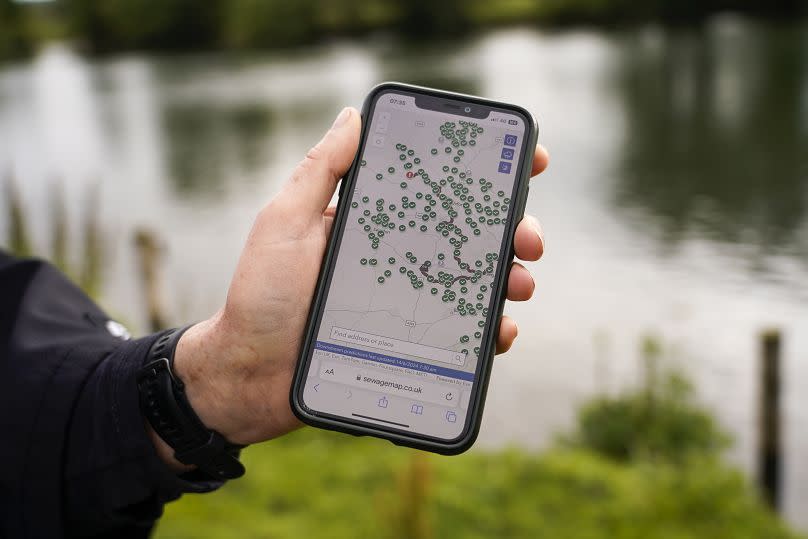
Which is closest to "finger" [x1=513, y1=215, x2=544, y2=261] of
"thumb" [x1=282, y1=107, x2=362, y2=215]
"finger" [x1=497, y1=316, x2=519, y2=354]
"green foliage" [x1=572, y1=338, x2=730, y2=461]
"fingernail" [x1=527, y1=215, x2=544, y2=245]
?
"fingernail" [x1=527, y1=215, x2=544, y2=245]

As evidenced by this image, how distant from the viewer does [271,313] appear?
4.94 feet

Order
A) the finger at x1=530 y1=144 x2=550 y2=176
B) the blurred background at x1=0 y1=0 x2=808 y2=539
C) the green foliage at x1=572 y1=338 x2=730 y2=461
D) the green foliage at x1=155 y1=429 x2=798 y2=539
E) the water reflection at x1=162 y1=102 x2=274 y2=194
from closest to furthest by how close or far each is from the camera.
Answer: the finger at x1=530 y1=144 x2=550 y2=176 < the green foliage at x1=155 y1=429 x2=798 y2=539 < the blurred background at x1=0 y1=0 x2=808 y2=539 < the green foliage at x1=572 y1=338 x2=730 y2=461 < the water reflection at x1=162 y1=102 x2=274 y2=194

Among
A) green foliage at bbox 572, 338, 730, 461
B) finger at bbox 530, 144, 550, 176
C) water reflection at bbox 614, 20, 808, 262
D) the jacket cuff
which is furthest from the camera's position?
water reflection at bbox 614, 20, 808, 262

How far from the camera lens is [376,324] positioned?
4.94ft

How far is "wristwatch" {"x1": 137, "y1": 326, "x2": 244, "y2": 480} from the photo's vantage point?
1.45 m

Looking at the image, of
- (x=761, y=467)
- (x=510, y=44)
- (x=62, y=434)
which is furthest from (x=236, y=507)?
(x=510, y=44)

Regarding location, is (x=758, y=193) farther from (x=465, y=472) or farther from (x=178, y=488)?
(x=178, y=488)

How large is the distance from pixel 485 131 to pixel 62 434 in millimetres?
965

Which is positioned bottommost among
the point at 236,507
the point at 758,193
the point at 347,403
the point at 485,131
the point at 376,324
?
the point at 758,193

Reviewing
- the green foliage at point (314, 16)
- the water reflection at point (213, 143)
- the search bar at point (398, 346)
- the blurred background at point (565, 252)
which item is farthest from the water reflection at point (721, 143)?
the search bar at point (398, 346)

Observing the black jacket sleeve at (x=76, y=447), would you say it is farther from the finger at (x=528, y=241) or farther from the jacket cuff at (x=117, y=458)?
→ the finger at (x=528, y=241)

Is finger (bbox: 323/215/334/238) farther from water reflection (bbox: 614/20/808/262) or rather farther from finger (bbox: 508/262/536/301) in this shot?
water reflection (bbox: 614/20/808/262)

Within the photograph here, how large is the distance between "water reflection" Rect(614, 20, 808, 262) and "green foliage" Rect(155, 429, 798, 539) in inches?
280

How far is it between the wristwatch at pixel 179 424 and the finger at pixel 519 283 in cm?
59
